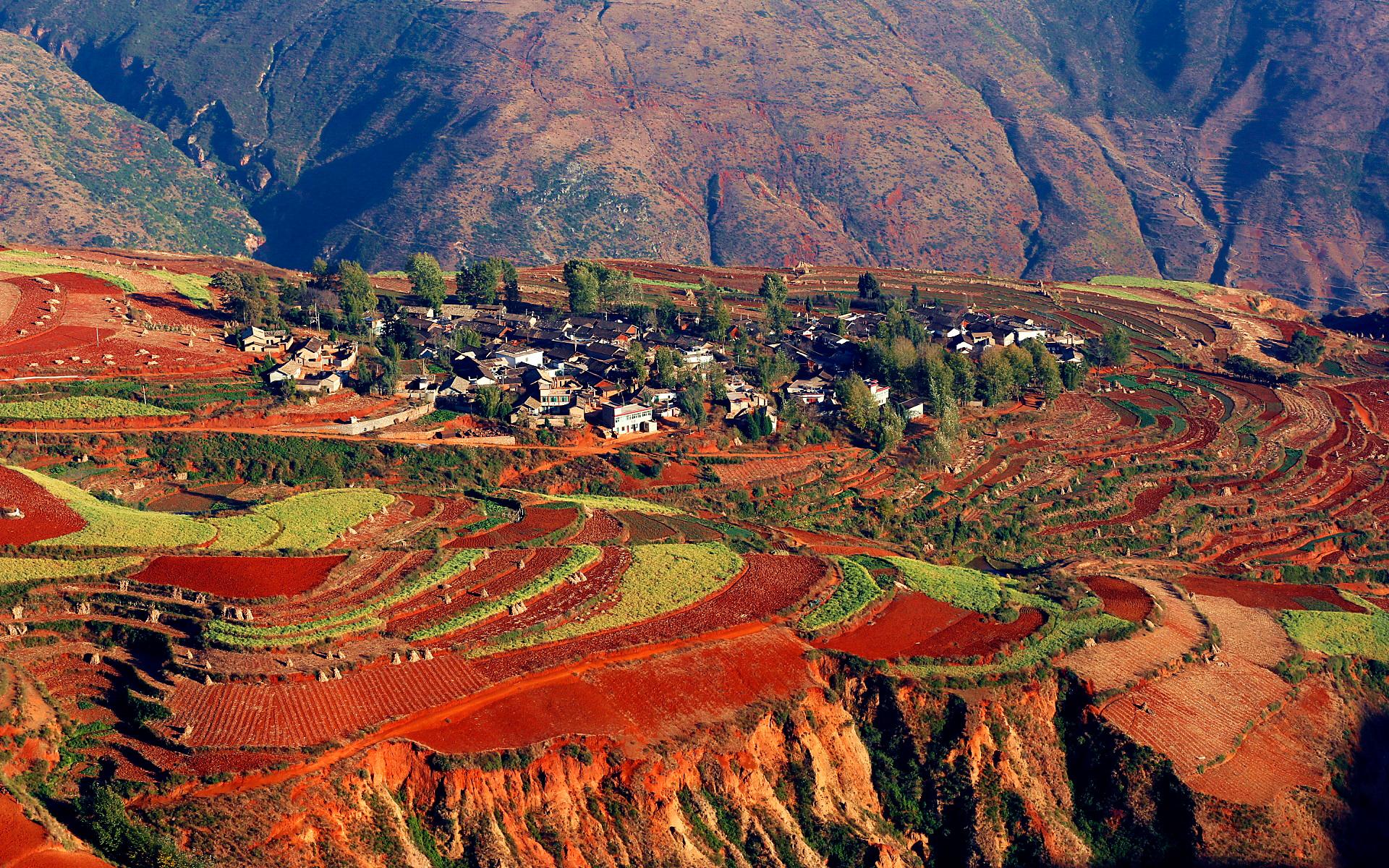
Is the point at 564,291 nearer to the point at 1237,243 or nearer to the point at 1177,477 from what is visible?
the point at 1177,477

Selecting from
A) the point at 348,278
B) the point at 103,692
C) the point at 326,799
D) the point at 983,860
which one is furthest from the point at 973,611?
the point at 348,278

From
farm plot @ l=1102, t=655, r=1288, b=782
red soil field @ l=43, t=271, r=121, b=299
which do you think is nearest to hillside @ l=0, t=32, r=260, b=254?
red soil field @ l=43, t=271, r=121, b=299

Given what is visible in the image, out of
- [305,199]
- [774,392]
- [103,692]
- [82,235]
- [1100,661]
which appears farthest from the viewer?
[305,199]

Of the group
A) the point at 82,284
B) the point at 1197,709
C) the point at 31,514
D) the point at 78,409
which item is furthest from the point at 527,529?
the point at 82,284

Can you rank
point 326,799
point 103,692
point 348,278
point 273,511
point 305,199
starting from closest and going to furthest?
point 326,799
point 103,692
point 273,511
point 348,278
point 305,199

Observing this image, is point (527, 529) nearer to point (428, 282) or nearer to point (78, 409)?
point (78, 409)

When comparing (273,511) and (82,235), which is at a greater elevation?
(273,511)

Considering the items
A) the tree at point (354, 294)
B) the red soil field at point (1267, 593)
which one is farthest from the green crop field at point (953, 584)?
the tree at point (354, 294)
